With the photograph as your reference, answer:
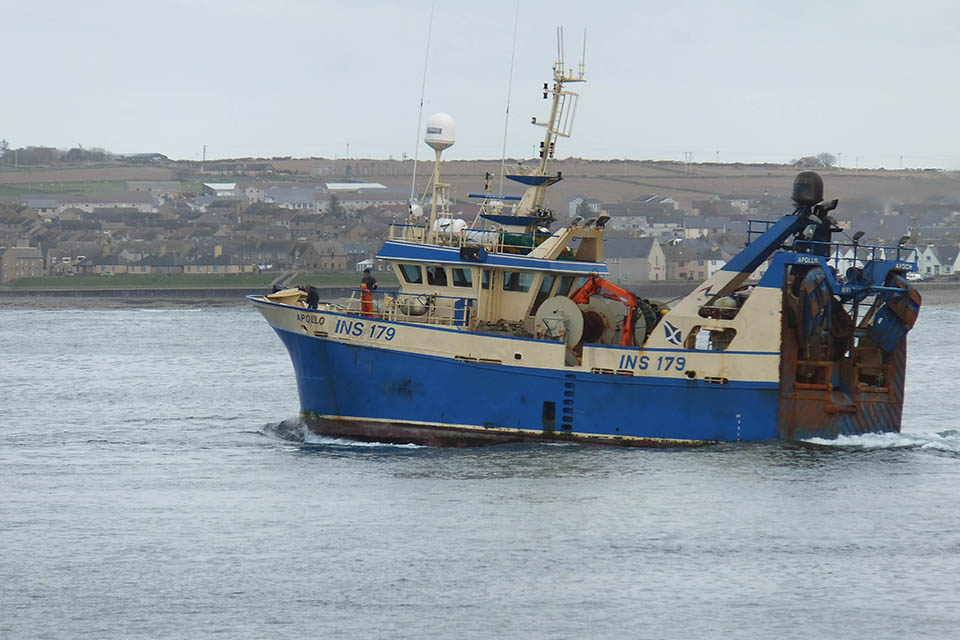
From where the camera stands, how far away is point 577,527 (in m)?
23.7

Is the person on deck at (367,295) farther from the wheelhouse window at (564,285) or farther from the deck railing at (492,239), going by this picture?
the wheelhouse window at (564,285)

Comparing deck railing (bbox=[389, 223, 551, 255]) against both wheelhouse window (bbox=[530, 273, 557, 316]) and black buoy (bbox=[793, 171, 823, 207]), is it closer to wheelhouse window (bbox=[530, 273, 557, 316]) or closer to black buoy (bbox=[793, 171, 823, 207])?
wheelhouse window (bbox=[530, 273, 557, 316])

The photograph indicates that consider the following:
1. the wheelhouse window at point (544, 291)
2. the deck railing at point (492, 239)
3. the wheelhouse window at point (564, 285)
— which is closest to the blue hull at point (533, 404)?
the wheelhouse window at point (544, 291)

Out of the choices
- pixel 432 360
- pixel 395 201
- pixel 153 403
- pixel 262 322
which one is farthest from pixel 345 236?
pixel 432 360

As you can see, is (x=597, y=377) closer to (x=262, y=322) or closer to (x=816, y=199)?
(x=816, y=199)

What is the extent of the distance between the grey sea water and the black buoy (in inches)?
199

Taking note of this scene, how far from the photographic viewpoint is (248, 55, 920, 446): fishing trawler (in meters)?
29.1

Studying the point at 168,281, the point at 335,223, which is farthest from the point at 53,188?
the point at 168,281

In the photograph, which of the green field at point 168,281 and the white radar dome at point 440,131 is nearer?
the white radar dome at point 440,131

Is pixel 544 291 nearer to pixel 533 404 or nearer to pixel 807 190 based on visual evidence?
pixel 533 404

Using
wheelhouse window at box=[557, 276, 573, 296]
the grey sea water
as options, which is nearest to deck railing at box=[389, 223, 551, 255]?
wheelhouse window at box=[557, 276, 573, 296]

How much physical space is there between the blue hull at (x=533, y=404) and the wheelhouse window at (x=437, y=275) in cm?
229

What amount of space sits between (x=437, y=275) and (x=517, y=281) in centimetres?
177

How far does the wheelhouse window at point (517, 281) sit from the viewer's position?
31125mm
